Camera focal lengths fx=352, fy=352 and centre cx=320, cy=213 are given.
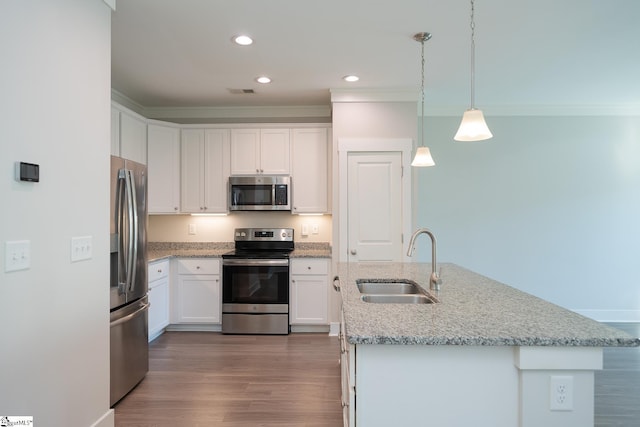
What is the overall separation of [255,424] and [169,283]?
2158 mm

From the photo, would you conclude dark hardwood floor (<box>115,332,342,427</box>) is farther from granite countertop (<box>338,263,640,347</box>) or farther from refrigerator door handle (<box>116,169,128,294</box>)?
granite countertop (<box>338,263,640,347</box>)

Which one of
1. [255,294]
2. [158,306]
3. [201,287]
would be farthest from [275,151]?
[158,306]

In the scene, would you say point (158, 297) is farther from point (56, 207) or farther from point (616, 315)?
point (616, 315)

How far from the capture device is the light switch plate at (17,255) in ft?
4.62

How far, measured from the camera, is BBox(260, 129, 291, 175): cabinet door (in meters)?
4.11

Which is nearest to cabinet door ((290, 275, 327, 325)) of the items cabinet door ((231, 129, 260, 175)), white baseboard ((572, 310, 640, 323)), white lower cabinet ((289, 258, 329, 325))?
white lower cabinet ((289, 258, 329, 325))

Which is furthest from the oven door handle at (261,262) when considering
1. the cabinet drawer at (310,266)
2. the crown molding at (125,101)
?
the crown molding at (125,101)

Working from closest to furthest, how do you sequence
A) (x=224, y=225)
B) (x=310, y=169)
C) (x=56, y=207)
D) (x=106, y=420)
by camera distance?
(x=56, y=207) < (x=106, y=420) < (x=310, y=169) < (x=224, y=225)

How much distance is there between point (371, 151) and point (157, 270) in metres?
2.53

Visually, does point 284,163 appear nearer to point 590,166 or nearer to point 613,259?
point 590,166

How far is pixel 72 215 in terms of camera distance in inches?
69.5

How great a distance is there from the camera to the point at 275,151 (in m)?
4.12

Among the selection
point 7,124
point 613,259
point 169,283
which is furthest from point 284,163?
point 613,259

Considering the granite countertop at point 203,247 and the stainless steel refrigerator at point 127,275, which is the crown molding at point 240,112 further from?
the stainless steel refrigerator at point 127,275
